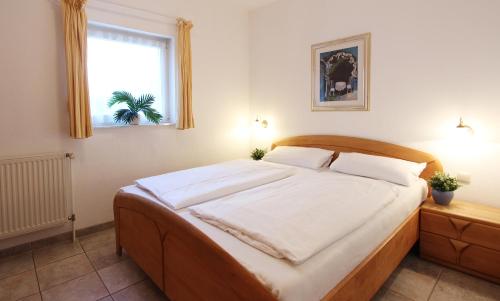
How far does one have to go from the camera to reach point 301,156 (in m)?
3.10

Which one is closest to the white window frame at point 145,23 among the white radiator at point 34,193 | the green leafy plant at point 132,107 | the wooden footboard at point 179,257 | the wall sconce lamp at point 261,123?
the green leafy plant at point 132,107

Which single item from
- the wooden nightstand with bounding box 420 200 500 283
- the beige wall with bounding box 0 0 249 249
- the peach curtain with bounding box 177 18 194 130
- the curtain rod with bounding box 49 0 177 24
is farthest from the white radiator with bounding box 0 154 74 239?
the wooden nightstand with bounding box 420 200 500 283

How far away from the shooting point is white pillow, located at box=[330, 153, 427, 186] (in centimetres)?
233

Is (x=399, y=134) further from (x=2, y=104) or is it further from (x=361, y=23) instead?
(x=2, y=104)

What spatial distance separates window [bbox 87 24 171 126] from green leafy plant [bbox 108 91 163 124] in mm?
107

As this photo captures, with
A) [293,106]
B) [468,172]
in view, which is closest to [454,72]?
[468,172]

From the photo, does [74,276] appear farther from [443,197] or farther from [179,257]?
[443,197]

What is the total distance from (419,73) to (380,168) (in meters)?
0.96

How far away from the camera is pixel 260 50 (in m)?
3.89

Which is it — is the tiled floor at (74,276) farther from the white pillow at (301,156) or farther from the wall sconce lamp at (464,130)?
the wall sconce lamp at (464,130)

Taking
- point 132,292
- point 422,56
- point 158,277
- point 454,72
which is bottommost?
point 132,292

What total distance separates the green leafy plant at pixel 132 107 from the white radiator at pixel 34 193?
0.63 m

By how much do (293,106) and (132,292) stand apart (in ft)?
8.72

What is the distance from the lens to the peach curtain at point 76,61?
240 cm
